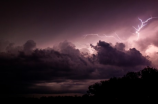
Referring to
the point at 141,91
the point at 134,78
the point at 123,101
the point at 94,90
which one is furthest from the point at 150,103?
the point at 94,90

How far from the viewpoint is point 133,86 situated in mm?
45969

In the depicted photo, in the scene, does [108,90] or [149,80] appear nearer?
[149,80]

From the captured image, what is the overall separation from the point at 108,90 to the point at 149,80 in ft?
51.7

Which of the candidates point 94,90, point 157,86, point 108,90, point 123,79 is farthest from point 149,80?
point 94,90

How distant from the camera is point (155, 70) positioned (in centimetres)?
4519

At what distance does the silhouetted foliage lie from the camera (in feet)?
138

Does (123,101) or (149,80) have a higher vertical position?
(149,80)

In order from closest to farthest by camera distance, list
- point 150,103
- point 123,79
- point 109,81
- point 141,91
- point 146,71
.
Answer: point 150,103, point 141,91, point 146,71, point 123,79, point 109,81

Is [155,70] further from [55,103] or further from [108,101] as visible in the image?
[55,103]

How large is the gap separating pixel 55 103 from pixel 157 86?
105ft

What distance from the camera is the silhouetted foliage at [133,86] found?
42.2 m

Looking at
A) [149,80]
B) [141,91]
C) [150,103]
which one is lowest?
[150,103]

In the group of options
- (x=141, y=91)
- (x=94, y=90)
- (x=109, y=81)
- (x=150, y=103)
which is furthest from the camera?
(x=94, y=90)

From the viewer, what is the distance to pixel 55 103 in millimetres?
53969
